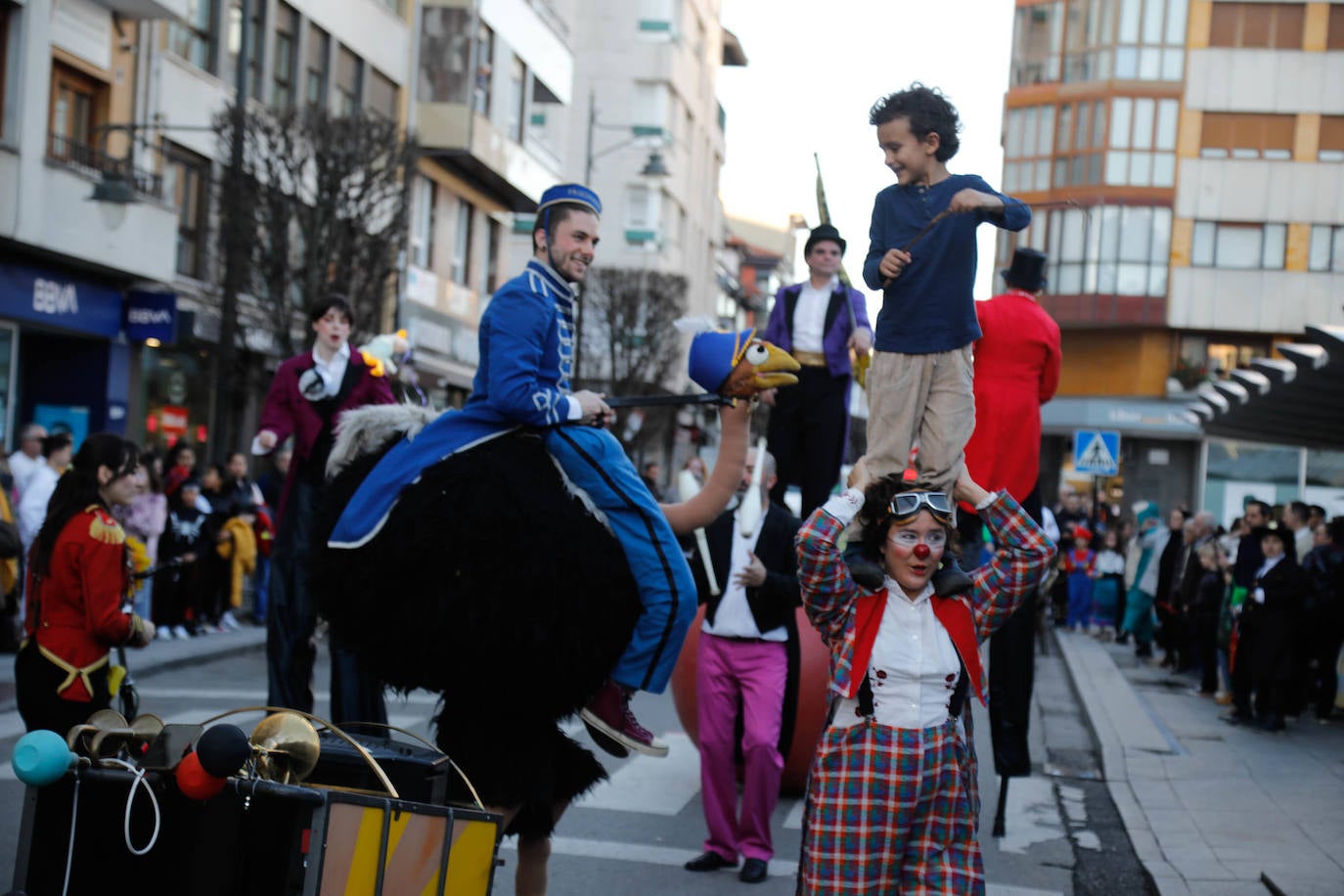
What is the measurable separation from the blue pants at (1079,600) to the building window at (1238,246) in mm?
24003

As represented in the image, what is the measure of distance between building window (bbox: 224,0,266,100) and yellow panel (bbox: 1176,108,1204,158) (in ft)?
100

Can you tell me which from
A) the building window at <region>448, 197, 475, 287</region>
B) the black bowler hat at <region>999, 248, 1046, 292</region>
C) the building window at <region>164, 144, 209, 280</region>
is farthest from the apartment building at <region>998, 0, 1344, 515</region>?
the black bowler hat at <region>999, 248, 1046, 292</region>

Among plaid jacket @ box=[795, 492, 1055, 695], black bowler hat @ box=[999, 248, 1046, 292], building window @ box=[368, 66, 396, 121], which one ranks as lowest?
plaid jacket @ box=[795, 492, 1055, 695]

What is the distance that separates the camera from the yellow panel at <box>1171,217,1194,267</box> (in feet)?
158

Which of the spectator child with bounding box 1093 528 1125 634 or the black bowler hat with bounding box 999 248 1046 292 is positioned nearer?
the black bowler hat with bounding box 999 248 1046 292

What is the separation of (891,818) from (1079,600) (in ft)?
75.5

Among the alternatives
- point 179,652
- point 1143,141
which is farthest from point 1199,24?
point 179,652

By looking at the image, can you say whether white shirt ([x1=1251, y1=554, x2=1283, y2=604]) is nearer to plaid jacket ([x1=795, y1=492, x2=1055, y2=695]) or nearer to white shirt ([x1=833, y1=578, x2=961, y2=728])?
plaid jacket ([x1=795, y1=492, x2=1055, y2=695])

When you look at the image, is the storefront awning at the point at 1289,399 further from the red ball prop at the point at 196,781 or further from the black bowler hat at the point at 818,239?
the red ball prop at the point at 196,781

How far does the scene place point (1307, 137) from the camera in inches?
1874

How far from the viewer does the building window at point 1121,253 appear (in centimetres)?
4831

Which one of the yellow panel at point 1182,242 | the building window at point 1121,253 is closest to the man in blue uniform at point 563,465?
the building window at point 1121,253

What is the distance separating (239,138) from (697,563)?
15.2 m

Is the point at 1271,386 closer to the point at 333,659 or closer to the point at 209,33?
the point at 333,659
